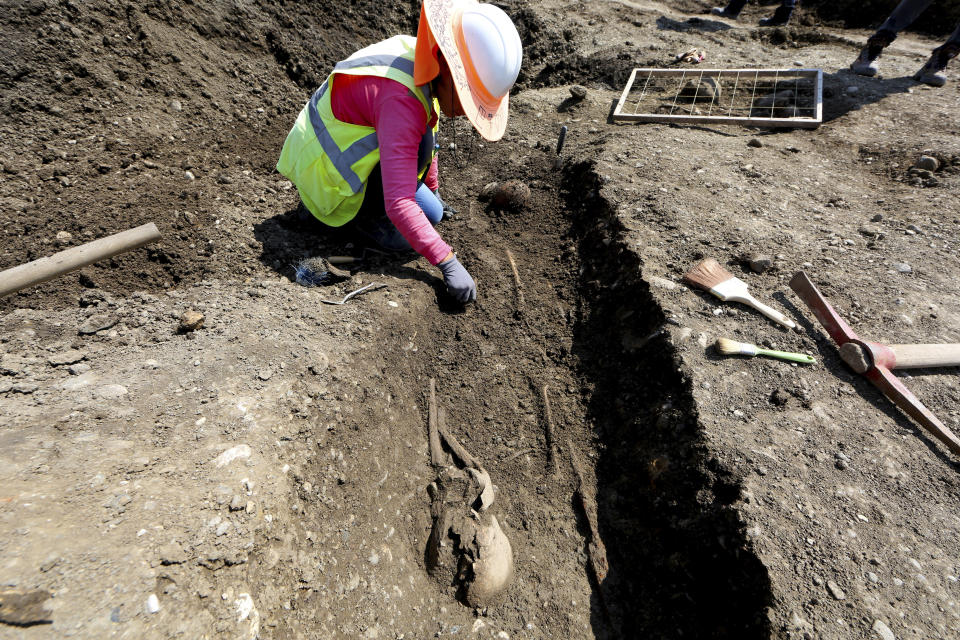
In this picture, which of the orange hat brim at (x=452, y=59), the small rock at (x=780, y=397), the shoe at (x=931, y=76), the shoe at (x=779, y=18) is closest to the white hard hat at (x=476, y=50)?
the orange hat brim at (x=452, y=59)

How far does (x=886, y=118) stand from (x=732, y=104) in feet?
4.27

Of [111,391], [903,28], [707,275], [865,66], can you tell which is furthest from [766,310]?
[903,28]

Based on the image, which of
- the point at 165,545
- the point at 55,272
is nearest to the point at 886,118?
the point at 165,545

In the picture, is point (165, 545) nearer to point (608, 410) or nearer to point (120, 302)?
point (120, 302)

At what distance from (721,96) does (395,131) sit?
13.2ft

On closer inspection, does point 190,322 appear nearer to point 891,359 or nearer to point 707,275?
point 707,275

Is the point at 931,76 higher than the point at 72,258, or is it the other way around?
the point at 931,76

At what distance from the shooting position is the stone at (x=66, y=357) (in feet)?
6.56

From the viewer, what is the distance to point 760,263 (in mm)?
2521

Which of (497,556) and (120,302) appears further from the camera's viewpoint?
(120,302)

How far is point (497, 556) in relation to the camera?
1892 mm

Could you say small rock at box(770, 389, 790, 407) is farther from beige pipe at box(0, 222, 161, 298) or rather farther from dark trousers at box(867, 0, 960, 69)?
dark trousers at box(867, 0, 960, 69)

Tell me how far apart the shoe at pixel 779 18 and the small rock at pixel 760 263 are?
606 cm

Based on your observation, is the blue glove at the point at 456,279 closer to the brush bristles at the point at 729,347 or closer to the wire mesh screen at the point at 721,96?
the brush bristles at the point at 729,347
